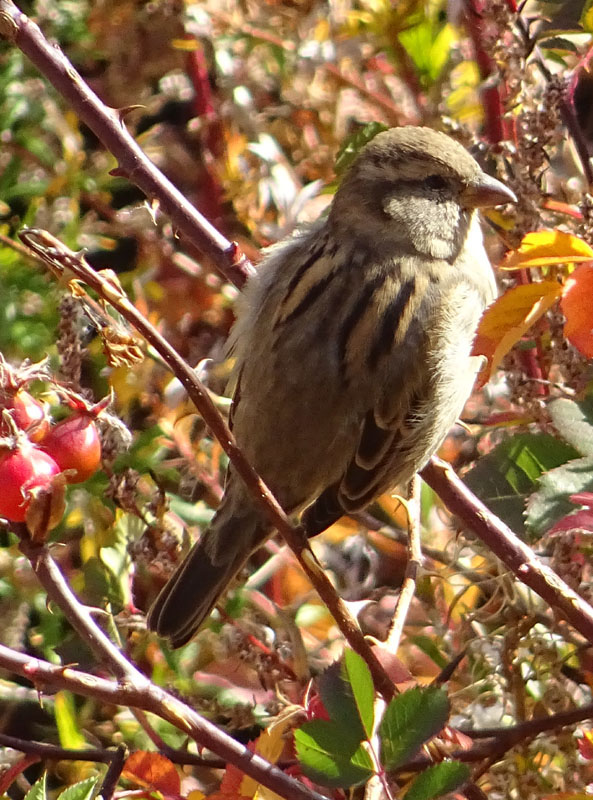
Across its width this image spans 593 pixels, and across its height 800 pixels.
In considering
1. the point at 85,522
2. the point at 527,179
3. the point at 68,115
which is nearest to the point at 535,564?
the point at 527,179

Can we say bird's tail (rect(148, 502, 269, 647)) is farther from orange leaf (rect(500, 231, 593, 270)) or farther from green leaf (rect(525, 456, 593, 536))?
orange leaf (rect(500, 231, 593, 270))

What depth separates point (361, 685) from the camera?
3.13ft

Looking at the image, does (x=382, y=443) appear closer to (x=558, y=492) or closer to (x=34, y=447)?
(x=558, y=492)

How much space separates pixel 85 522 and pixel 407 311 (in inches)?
25.1

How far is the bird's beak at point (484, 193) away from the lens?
1736mm

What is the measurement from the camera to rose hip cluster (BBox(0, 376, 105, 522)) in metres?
0.94

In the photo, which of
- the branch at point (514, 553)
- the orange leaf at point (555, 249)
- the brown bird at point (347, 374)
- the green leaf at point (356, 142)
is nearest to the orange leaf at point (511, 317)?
the orange leaf at point (555, 249)

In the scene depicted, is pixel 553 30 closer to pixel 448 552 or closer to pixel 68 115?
pixel 448 552

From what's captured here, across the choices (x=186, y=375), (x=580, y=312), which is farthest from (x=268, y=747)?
(x=580, y=312)

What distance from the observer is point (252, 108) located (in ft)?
7.59

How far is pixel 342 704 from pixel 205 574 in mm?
695

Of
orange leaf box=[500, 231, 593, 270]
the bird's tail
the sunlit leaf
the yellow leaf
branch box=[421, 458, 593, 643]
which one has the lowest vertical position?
the sunlit leaf

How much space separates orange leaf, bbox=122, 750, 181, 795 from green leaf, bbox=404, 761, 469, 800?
0.32 meters

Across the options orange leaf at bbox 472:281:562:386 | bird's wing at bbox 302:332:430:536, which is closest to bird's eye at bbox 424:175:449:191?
bird's wing at bbox 302:332:430:536
